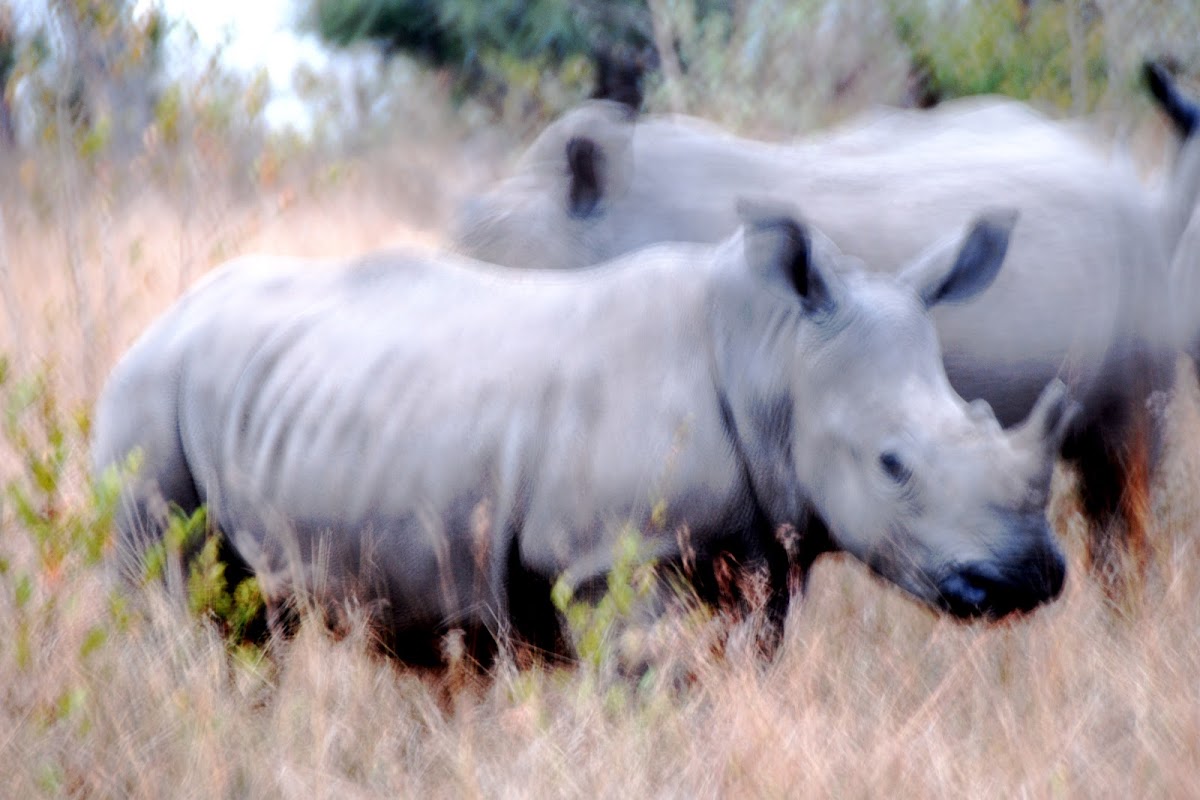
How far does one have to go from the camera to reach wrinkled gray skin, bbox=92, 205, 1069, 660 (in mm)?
2979

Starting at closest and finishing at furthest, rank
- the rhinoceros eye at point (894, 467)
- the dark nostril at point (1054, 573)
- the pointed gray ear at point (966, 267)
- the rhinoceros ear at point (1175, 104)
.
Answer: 1. the dark nostril at point (1054, 573)
2. the rhinoceros eye at point (894, 467)
3. the pointed gray ear at point (966, 267)
4. the rhinoceros ear at point (1175, 104)

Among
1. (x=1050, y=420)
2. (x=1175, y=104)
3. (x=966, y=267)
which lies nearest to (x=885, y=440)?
(x=1050, y=420)

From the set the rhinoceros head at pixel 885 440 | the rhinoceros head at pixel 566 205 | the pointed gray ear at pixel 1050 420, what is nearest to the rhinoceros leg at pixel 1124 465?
the rhinoceros head at pixel 566 205

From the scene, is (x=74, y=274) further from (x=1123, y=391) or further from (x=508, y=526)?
(x=1123, y=391)

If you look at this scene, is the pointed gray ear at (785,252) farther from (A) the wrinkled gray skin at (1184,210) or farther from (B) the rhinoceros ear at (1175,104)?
(B) the rhinoceros ear at (1175,104)

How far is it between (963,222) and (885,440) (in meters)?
1.41

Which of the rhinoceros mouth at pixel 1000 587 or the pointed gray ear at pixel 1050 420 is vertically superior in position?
the pointed gray ear at pixel 1050 420

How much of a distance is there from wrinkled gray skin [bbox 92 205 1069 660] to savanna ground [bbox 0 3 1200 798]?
156 mm

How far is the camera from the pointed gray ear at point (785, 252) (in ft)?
10.0

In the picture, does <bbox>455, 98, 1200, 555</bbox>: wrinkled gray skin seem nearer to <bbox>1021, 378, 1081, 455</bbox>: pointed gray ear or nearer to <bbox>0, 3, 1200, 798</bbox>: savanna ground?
<bbox>0, 3, 1200, 798</bbox>: savanna ground

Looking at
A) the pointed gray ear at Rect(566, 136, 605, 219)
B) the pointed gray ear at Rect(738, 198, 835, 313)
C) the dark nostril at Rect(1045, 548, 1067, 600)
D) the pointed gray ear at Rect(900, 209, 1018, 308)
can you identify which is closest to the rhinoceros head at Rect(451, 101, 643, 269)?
the pointed gray ear at Rect(566, 136, 605, 219)

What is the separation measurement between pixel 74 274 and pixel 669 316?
2513 millimetres

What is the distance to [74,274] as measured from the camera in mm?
5012

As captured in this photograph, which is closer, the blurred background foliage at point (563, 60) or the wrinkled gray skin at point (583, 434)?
the wrinkled gray skin at point (583, 434)
